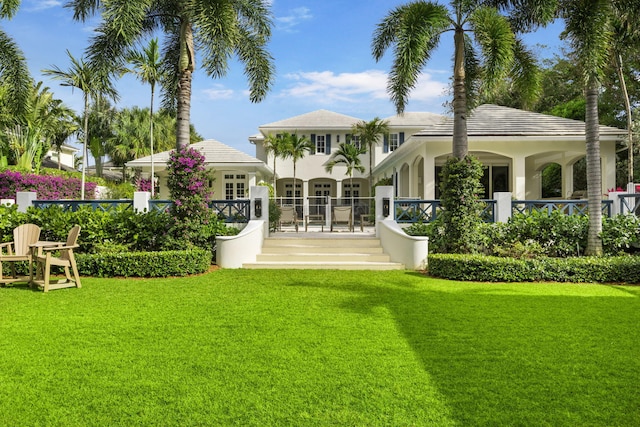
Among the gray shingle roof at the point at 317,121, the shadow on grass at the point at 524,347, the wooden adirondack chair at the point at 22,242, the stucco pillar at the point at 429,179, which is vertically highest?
the gray shingle roof at the point at 317,121

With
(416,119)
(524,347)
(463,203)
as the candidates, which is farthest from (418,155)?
(524,347)

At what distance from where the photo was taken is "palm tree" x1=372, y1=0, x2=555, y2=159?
10.8m

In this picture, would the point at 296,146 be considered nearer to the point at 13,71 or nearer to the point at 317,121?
the point at 317,121

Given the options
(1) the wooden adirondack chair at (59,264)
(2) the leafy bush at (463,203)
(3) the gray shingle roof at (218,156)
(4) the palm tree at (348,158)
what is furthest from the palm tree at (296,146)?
(1) the wooden adirondack chair at (59,264)

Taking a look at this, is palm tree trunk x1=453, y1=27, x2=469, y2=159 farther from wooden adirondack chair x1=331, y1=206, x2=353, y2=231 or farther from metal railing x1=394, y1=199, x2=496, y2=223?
wooden adirondack chair x1=331, y1=206, x2=353, y2=231

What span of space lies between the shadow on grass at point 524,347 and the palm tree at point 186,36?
686cm

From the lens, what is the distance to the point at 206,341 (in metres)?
5.29

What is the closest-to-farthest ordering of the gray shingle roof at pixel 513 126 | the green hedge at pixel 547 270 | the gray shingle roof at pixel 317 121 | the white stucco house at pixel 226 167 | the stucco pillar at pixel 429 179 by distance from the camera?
the green hedge at pixel 547 270 < the stucco pillar at pixel 429 179 < the gray shingle roof at pixel 513 126 < the white stucco house at pixel 226 167 < the gray shingle roof at pixel 317 121

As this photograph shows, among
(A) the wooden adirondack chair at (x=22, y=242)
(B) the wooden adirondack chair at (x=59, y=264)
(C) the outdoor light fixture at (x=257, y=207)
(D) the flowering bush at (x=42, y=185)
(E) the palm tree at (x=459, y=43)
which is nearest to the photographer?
(B) the wooden adirondack chair at (x=59, y=264)

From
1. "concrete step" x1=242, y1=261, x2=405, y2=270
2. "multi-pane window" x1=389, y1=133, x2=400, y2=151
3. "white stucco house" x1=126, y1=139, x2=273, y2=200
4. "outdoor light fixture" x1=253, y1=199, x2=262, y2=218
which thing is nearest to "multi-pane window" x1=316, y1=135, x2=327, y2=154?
"multi-pane window" x1=389, y1=133, x2=400, y2=151

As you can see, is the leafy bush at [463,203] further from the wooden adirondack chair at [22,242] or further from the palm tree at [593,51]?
the wooden adirondack chair at [22,242]

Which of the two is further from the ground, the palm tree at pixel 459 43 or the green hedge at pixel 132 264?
the palm tree at pixel 459 43

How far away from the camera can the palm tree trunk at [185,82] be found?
1194 cm

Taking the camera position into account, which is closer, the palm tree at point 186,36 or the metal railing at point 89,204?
the palm tree at point 186,36
